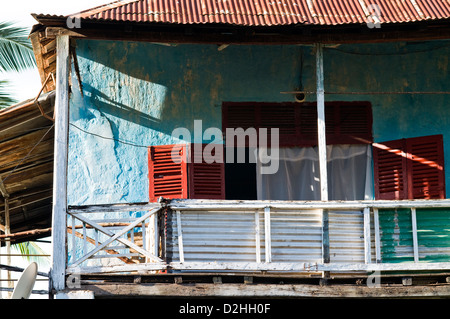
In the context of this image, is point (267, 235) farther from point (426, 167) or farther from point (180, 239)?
point (426, 167)

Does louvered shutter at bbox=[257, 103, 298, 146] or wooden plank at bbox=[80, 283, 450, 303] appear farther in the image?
louvered shutter at bbox=[257, 103, 298, 146]

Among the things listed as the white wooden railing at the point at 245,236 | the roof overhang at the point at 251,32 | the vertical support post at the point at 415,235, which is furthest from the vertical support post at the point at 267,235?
the roof overhang at the point at 251,32

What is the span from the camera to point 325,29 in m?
12.3

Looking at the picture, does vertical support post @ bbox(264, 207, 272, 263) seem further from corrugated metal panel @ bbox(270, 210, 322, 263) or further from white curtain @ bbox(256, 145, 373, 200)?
white curtain @ bbox(256, 145, 373, 200)

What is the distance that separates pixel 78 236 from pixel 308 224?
→ 133 inches

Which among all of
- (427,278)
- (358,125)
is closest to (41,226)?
(358,125)

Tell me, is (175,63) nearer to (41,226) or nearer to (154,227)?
(154,227)

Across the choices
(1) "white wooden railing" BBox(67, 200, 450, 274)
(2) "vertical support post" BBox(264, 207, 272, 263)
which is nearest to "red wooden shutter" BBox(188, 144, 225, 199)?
(1) "white wooden railing" BBox(67, 200, 450, 274)

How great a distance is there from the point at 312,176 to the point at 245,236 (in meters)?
2.39

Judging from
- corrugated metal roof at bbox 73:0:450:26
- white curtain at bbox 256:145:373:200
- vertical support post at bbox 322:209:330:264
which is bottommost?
vertical support post at bbox 322:209:330:264

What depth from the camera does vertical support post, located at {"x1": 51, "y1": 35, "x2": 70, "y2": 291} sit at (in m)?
11.5

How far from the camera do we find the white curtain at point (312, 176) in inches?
541

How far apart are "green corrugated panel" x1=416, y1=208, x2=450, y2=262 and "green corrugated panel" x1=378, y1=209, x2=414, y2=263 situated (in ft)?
0.44

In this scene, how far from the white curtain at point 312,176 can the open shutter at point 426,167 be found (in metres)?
0.59
